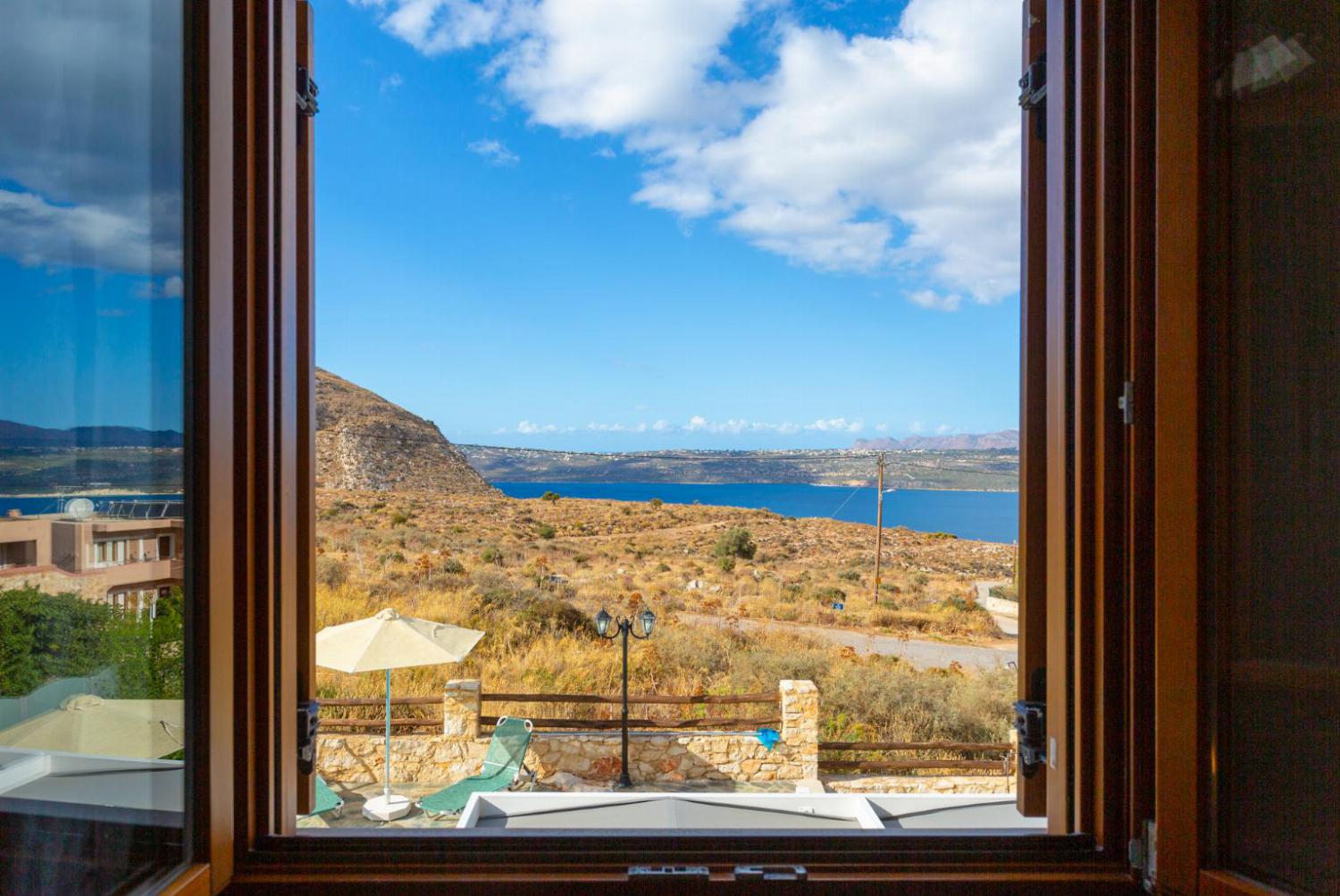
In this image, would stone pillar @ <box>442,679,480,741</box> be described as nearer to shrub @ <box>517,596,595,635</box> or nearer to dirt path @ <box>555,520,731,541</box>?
shrub @ <box>517,596,595,635</box>

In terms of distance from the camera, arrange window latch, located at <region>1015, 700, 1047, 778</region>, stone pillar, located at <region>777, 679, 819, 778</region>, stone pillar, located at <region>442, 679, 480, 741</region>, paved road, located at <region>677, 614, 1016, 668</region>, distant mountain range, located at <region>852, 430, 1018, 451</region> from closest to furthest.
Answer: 1. window latch, located at <region>1015, 700, 1047, 778</region>
2. stone pillar, located at <region>777, 679, 819, 778</region>
3. stone pillar, located at <region>442, 679, 480, 741</region>
4. paved road, located at <region>677, 614, 1016, 668</region>
5. distant mountain range, located at <region>852, 430, 1018, 451</region>

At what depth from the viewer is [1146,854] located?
0.78 meters

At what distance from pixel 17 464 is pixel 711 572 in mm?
9546

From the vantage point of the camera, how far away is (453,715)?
5496mm

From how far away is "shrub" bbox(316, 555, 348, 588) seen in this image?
28.7 feet

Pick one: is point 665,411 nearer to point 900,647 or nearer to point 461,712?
point 900,647

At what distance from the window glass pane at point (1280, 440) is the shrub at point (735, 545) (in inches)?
378

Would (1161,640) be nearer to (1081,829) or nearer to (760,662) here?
(1081,829)

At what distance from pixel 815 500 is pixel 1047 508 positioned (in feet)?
38.1

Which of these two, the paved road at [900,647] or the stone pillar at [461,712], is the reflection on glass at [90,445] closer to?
the stone pillar at [461,712]

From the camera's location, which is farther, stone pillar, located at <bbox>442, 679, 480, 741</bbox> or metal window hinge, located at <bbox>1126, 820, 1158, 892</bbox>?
stone pillar, located at <bbox>442, 679, 480, 741</bbox>

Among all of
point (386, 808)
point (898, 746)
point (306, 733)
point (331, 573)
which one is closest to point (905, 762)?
point (898, 746)

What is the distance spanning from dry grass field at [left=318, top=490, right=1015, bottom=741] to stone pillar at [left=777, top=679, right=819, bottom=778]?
1.62 m

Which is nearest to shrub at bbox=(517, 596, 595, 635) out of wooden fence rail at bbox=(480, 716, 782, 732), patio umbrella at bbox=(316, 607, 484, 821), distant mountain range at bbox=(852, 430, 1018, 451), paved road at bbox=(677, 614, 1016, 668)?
paved road at bbox=(677, 614, 1016, 668)
